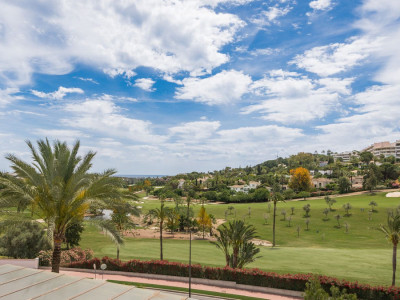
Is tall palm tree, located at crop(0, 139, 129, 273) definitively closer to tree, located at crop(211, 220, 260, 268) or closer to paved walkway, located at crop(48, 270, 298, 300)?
paved walkway, located at crop(48, 270, 298, 300)

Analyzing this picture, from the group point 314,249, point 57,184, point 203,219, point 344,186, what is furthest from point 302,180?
point 57,184

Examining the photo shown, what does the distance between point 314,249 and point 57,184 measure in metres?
37.8

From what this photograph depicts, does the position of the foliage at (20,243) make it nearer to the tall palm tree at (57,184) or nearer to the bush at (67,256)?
the bush at (67,256)

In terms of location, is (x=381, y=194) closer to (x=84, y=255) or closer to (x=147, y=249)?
(x=147, y=249)

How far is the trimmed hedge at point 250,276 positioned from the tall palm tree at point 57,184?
11320mm

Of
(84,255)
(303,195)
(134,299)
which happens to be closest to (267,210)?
(303,195)

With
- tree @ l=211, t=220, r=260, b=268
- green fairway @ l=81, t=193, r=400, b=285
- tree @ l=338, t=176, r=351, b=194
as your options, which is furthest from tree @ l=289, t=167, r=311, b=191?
tree @ l=211, t=220, r=260, b=268

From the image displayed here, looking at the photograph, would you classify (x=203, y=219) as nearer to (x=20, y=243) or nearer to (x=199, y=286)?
(x=199, y=286)

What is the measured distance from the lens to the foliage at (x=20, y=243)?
33.3 meters

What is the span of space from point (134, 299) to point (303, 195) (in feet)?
342

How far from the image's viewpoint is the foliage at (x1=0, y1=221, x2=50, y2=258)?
33.3 meters

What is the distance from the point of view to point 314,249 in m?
41.7

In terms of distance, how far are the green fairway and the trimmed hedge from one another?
14.0 ft

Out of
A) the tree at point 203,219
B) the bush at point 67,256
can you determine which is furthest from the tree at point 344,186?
the bush at point 67,256
